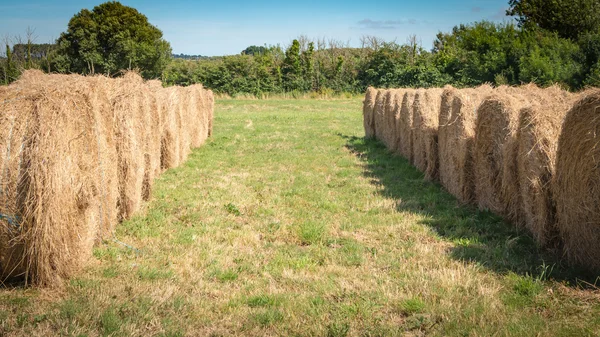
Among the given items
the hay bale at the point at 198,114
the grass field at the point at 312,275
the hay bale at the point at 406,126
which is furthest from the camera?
the hay bale at the point at 198,114

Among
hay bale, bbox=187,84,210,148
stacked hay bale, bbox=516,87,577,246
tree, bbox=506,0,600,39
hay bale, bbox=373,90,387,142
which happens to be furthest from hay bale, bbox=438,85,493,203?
tree, bbox=506,0,600,39

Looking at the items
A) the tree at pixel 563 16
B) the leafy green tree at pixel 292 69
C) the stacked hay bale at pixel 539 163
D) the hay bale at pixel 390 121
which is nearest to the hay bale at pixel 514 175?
the stacked hay bale at pixel 539 163

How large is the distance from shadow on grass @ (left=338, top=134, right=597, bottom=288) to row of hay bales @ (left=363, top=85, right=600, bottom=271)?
0.19 m

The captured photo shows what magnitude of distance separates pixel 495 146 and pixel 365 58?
45.8 metres

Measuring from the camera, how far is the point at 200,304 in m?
5.23

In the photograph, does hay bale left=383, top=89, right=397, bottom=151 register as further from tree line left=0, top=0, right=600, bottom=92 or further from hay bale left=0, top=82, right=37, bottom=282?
tree line left=0, top=0, right=600, bottom=92

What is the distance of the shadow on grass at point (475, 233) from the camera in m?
5.94

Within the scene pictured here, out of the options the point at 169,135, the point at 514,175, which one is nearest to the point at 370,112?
the point at 169,135

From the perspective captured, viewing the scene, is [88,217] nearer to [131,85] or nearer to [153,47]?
[131,85]

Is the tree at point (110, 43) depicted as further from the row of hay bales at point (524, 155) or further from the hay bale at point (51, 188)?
the hay bale at point (51, 188)

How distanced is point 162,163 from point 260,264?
7.27 metres

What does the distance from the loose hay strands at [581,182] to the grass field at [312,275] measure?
1.06ft

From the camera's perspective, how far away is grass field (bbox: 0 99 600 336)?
477 centimetres

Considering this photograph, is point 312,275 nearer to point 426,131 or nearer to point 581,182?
point 581,182
